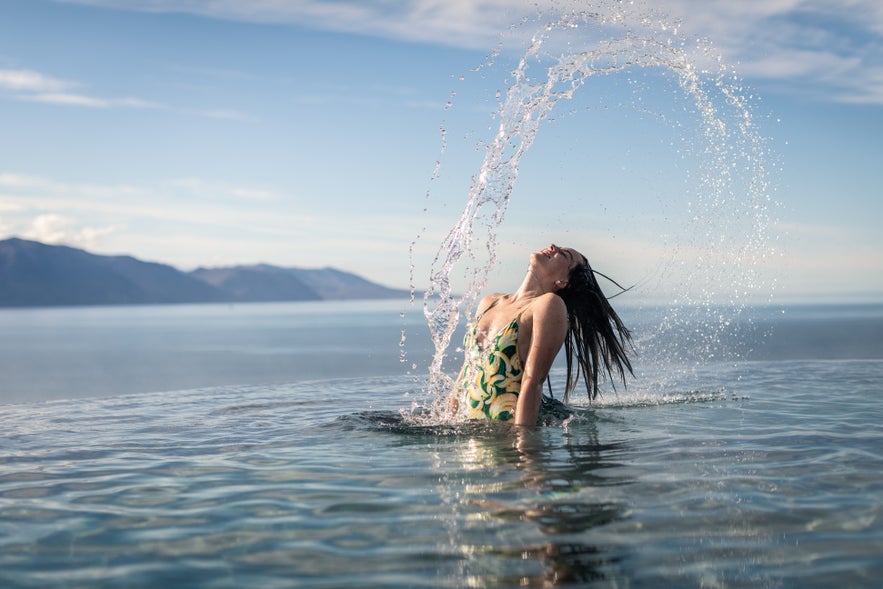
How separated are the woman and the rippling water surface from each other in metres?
0.42

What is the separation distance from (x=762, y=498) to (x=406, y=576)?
2965 mm

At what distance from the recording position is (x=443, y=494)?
6230mm

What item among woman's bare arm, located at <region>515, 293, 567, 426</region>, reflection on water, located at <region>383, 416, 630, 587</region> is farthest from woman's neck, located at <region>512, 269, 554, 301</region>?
reflection on water, located at <region>383, 416, 630, 587</region>

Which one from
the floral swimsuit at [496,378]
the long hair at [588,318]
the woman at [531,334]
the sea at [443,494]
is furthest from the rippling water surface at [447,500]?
the long hair at [588,318]

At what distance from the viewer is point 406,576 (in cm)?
444

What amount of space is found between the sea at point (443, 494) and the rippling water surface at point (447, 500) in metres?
0.02

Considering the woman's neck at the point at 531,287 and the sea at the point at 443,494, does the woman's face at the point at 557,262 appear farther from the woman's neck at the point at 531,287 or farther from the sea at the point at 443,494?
the sea at the point at 443,494

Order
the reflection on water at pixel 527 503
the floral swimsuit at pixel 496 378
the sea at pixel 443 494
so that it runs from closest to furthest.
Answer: the reflection on water at pixel 527 503
the sea at pixel 443 494
the floral swimsuit at pixel 496 378

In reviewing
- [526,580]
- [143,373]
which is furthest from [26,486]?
[143,373]

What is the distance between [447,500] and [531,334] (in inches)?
134

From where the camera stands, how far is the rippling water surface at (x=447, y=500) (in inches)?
180

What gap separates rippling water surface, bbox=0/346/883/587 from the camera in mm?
4574

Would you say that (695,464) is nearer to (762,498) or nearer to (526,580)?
(762,498)

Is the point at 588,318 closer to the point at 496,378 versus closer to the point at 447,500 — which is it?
the point at 496,378
